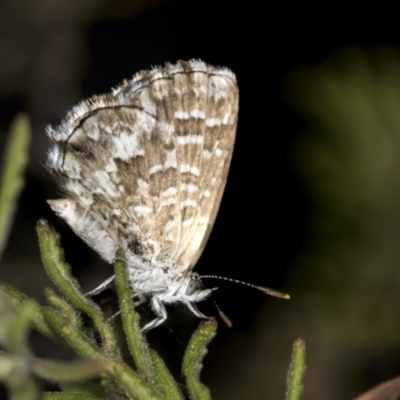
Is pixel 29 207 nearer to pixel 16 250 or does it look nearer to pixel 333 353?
pixel 16 250

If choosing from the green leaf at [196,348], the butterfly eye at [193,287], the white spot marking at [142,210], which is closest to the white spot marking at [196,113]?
the white spot marking at [142,210]

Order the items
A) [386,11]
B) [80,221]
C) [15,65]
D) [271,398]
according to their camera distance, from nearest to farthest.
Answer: [80,221]
[271,398]
[15,65]
[386,11]

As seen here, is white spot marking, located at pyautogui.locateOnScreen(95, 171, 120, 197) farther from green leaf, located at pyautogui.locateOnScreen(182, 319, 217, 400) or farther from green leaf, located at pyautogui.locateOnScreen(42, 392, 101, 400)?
green leaf, located at pyautogui.locateOnScreen(42, 392, 101, 400)

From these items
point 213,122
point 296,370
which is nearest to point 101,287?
point 213,122

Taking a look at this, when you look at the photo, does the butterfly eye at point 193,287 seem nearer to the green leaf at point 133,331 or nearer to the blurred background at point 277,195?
the blurred background at point 277,195

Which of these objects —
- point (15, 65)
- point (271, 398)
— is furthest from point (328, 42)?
point (271, 398)

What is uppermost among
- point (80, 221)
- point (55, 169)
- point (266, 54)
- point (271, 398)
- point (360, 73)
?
point (266, 54)

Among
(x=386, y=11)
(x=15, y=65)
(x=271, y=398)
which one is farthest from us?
(x=386, y=11)
